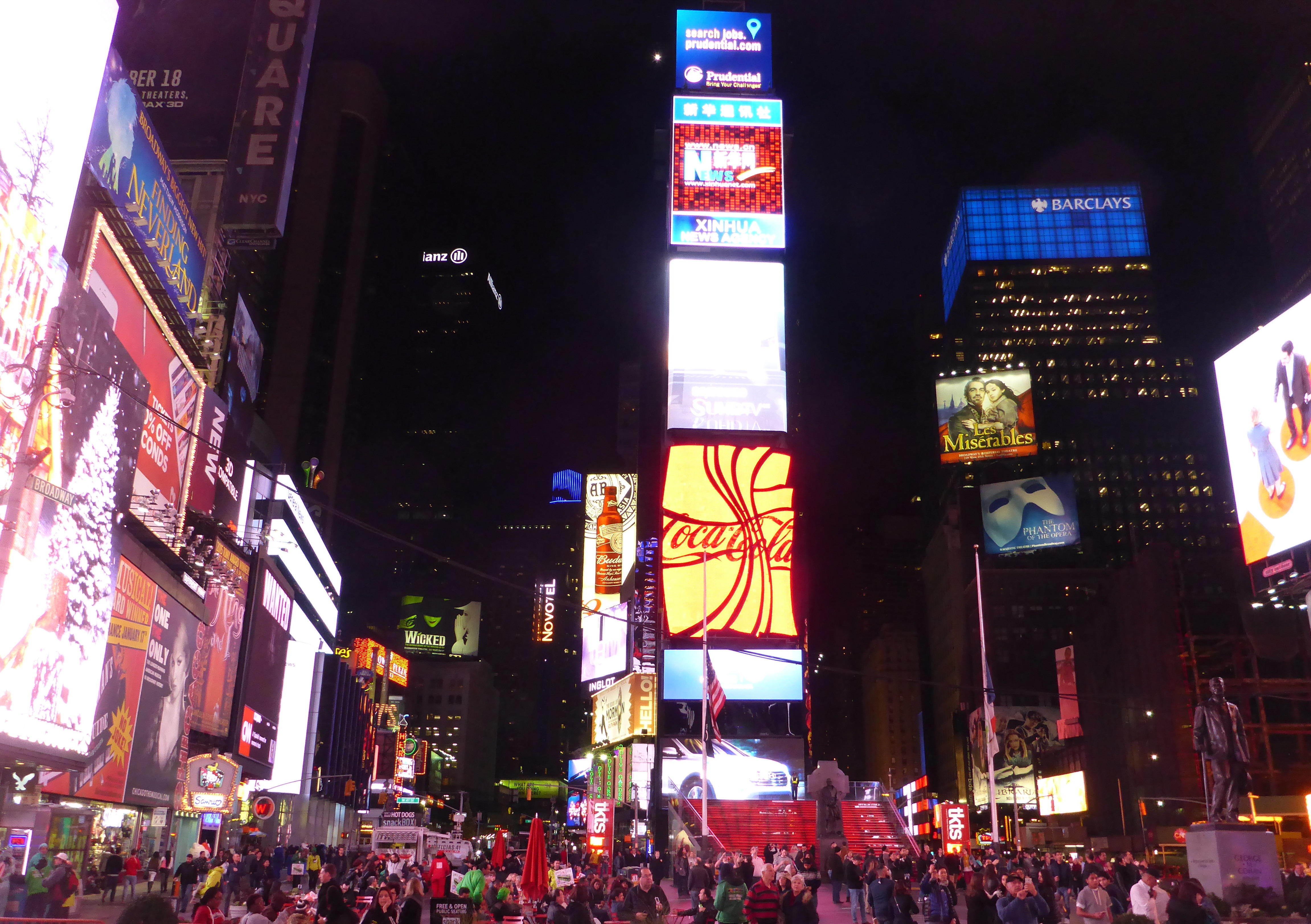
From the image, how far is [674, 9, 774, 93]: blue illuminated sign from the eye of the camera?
71.8m

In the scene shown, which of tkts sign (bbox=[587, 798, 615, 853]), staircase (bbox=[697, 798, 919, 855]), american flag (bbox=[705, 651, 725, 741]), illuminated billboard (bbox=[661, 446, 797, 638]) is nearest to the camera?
tkts sign (bbox=[587, 798, 615, 853])

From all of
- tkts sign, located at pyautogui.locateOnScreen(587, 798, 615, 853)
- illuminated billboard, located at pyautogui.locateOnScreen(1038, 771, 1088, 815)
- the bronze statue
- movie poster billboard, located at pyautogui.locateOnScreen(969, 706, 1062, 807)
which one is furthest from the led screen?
the bronze statue

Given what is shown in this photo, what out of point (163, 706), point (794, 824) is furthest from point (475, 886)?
point (794, 824)

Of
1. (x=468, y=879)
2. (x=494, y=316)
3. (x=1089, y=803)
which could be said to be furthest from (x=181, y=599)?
(x=494, y=316)

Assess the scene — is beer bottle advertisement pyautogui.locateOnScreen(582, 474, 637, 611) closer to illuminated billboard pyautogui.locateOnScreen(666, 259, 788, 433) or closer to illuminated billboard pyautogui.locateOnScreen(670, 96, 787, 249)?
illuminated billboard pyautogui.locateOnScreen(666, 259, 788, 433)

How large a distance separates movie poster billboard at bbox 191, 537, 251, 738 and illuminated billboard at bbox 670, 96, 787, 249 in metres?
35.3

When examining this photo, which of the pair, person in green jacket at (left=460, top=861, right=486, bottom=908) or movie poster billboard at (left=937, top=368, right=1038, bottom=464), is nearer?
person in green jacket at (left=460, top=861, right=486, bottom=908)

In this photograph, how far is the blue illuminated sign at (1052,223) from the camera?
521ft

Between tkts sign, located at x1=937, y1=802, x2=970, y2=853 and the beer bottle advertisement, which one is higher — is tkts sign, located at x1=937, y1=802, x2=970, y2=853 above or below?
below

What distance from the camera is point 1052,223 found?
16238 centimetres

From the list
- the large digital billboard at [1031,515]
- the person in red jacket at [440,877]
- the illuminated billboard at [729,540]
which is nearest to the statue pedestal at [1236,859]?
the person in red jacket at [440,877]

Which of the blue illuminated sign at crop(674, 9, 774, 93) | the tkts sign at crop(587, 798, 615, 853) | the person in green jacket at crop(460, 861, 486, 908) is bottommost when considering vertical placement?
the person in green jacket at crop(460, 861, 486, 908)

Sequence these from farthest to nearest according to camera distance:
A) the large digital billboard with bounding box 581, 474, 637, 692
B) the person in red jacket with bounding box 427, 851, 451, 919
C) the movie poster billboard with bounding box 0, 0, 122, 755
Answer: the large digital billboard with bounding box 581, 474, 637, 692, the person in red jacket with bounding box 427, 851, 451, 919, the movie poster billboard with bounding box 0, 0, 122, 755

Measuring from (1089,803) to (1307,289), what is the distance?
69.6 meters
